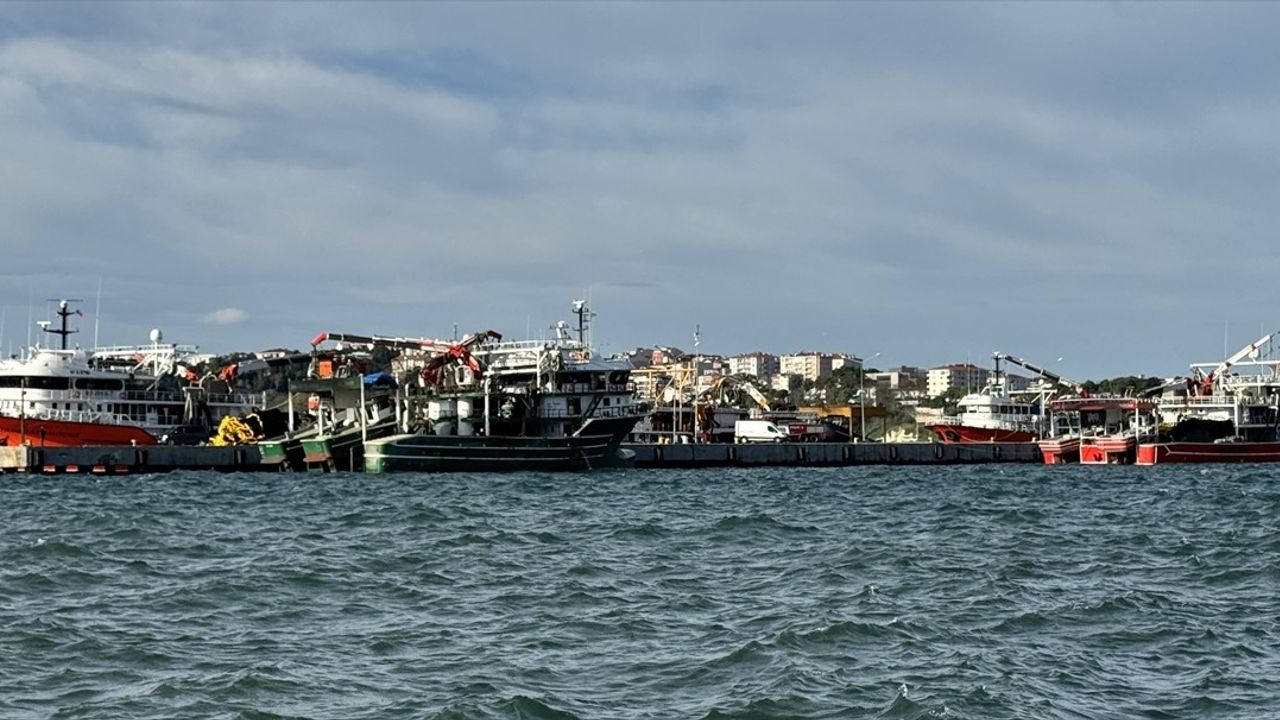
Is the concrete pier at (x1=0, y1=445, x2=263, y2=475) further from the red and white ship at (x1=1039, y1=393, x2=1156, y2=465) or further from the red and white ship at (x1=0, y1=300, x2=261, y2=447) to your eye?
the red and white ship at (x1=1039, y1=393, x2=1156, y2=465)

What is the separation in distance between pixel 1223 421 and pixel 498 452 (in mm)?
61998

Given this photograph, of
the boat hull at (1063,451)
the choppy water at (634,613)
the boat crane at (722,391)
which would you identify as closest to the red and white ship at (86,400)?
the choppy water at (634,613)

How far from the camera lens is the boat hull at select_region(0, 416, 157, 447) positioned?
81.8m

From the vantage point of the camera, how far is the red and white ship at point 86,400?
3265 inches

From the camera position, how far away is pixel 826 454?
10856cm

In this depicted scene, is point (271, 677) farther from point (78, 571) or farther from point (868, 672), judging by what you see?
point (78, 571)

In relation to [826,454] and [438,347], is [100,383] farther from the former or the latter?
[826,454]

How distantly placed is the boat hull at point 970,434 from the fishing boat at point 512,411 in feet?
128

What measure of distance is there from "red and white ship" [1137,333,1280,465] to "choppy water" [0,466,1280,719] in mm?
62333

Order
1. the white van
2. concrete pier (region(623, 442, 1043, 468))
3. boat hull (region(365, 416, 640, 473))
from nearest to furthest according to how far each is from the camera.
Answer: boat hull (region(365, 416, 640, 473)), concrete pier (region(623, 442, 1043, 468)), the white van

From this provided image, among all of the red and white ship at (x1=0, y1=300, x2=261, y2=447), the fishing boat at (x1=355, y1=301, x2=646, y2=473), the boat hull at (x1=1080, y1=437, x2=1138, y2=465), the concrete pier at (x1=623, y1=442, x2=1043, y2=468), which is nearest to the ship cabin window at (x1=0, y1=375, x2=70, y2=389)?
the red and white ship at (x1=0, y1=300, x2=261, y2=447)

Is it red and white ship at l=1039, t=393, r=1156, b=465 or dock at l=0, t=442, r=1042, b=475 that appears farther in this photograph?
red and white ship at l=1039, t=393, r=1156, b=465

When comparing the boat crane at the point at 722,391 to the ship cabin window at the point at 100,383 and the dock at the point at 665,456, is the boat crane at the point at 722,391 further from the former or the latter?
the ship cabin window at the point at 100,383

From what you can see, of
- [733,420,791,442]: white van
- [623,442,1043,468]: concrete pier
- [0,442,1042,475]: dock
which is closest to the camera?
[0,442,1042,475]: dock
